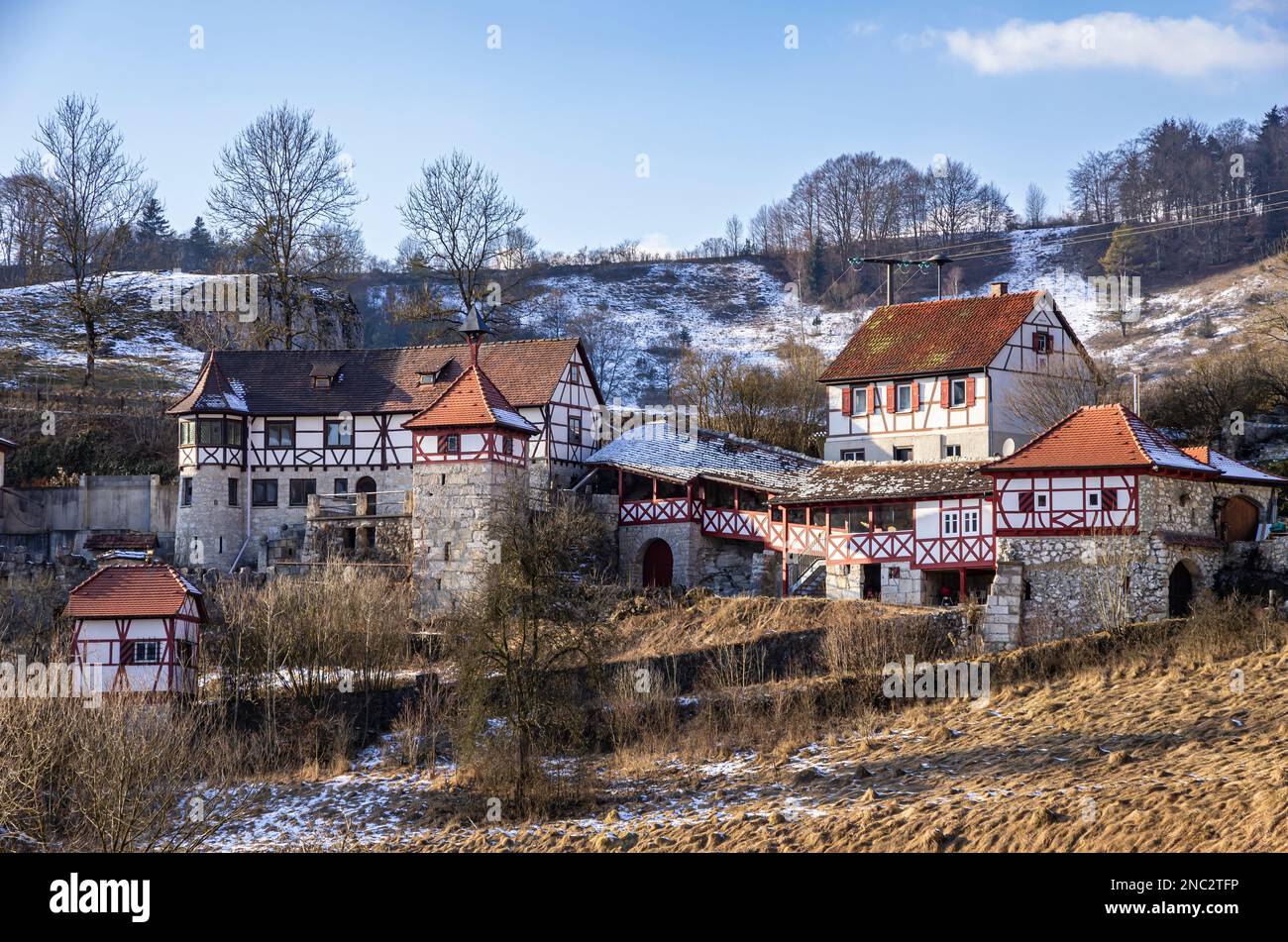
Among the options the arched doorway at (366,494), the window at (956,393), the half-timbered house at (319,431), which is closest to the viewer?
the window at (956,393)

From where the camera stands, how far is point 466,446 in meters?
43.0

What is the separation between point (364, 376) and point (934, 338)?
1683cm

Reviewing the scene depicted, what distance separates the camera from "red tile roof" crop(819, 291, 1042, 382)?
45688 millimetres

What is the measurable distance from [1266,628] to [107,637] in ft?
78.2

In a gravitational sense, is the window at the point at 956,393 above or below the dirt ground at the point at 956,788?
above

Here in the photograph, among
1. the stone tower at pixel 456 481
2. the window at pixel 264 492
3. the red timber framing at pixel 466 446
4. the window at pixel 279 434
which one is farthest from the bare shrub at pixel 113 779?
the window at pixel 279 434

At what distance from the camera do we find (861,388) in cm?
4719

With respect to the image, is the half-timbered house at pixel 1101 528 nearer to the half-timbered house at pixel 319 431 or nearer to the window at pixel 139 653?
the half-timbered house at pixel 319 431

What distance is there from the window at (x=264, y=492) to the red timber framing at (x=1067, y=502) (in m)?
22.1

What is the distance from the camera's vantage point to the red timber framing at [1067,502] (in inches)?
1404

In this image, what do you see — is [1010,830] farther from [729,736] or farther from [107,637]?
[107,637]

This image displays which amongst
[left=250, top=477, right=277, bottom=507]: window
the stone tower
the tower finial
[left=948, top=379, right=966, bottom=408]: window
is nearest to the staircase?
the stone tower

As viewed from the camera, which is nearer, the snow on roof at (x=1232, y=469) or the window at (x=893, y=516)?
the snow on roof at (x=1232, y=469)

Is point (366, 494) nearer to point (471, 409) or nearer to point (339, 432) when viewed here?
point (339, 432)
